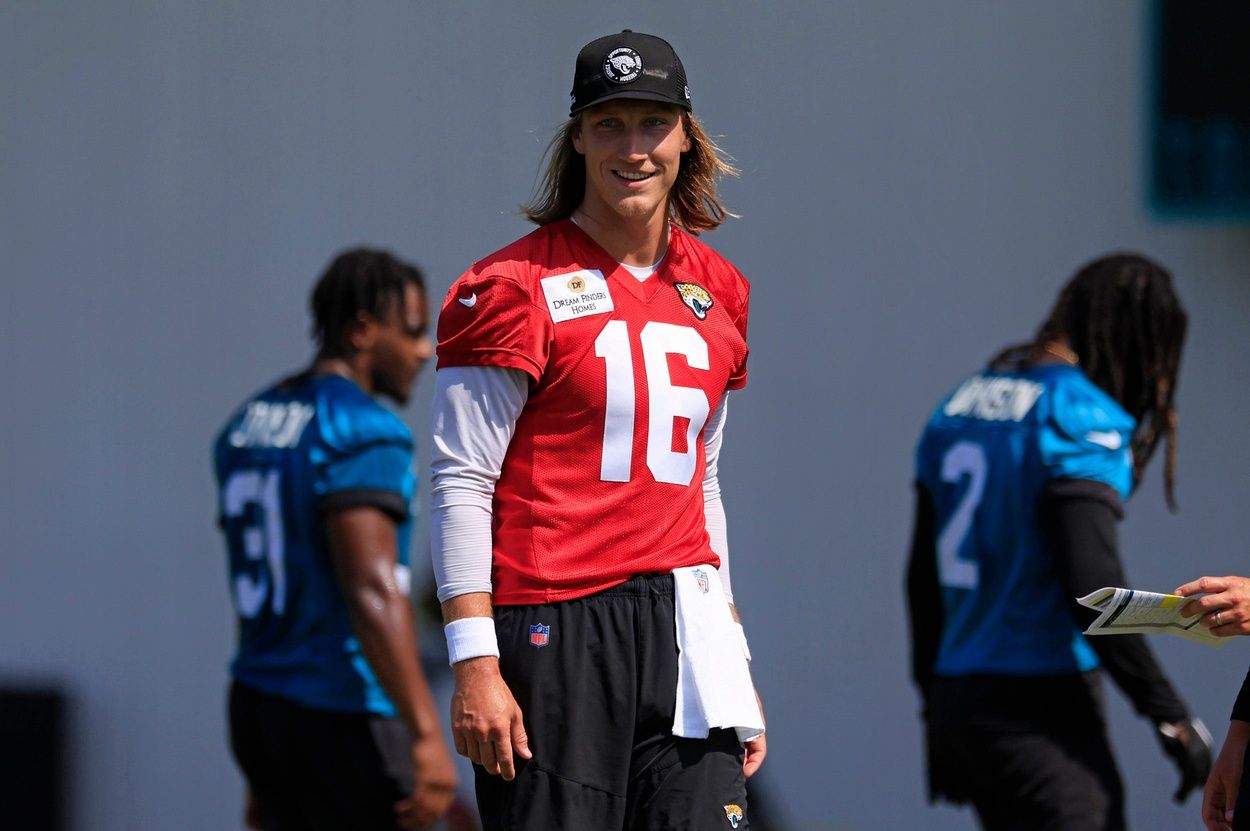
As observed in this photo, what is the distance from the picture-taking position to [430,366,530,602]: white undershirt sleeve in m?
2.93

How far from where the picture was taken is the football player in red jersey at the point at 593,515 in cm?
291

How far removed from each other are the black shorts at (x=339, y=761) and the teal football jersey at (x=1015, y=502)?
1.39 m

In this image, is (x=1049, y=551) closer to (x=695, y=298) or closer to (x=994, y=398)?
(x=994, y=398)

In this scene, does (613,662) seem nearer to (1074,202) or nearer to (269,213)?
(1074,202)

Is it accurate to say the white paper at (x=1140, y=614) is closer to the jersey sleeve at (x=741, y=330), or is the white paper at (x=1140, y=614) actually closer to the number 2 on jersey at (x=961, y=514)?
the jersey sleeve at (x=741, y=330)

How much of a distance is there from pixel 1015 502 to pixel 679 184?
1.36 metres

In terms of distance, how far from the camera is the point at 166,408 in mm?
6879

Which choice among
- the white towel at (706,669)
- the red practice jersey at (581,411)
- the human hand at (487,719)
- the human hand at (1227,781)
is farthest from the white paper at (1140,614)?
the human hand at (487,719)

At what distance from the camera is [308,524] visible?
15.0 ft

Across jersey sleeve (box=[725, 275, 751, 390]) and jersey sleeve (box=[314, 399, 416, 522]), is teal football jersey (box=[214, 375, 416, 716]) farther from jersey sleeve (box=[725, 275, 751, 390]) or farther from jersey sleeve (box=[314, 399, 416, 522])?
jersey sleeve (box=[725, 275, 751, 390])

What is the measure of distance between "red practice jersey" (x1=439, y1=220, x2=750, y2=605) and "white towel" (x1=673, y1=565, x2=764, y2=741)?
68mm

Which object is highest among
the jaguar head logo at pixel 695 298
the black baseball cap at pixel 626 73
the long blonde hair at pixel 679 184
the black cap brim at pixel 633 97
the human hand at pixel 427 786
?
the black baseball cap at pixel 626 73

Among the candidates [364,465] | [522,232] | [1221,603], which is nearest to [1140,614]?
[1221,603]

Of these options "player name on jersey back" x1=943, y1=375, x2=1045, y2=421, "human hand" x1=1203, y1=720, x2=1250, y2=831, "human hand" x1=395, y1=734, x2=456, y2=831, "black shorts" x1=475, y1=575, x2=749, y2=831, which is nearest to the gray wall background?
"player name on jersey back" x1=943, y1=375, x2=1045, y2=421
